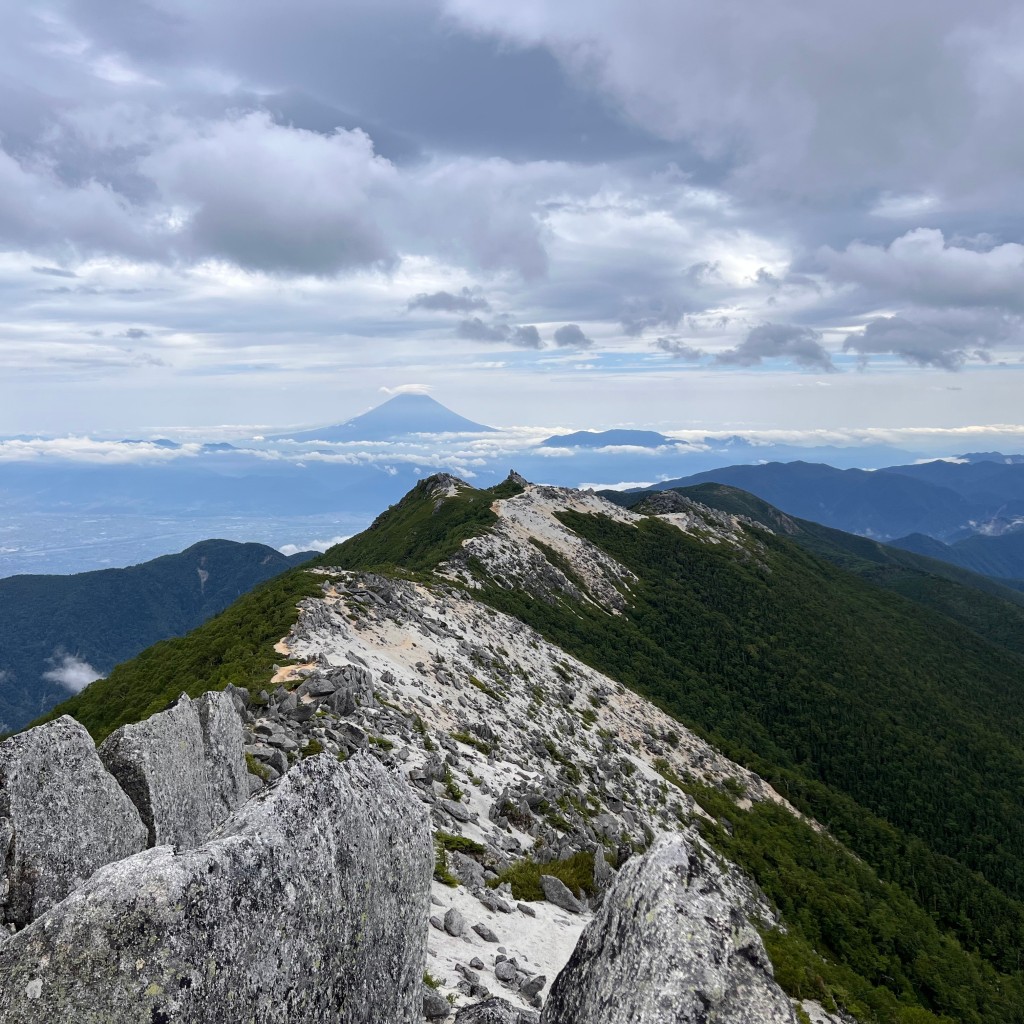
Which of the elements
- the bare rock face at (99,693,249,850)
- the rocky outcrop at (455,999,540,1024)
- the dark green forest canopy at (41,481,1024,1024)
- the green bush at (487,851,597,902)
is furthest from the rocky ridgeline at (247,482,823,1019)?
the bare rock face at (99,693,249,850)

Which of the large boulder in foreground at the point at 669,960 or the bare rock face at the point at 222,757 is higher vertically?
the large boulder in foreground at the point at 669,960

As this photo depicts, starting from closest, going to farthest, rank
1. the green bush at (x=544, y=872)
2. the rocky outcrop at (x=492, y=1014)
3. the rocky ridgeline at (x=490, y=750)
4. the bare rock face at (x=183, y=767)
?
1. the rocky outcrop at (x=492, y=1014)
2. the bare rock face at (x=183, y=767)
3. the rocky ridgeline at (x=490, y=750)
4. the green bush at (x=544, y=872)

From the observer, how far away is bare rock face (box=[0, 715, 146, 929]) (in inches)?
409

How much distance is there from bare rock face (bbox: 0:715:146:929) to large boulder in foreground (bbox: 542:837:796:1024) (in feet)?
27.2

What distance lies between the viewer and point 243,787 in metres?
18.2

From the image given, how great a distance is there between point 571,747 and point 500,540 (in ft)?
174

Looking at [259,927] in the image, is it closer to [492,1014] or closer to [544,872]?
[492,1014]

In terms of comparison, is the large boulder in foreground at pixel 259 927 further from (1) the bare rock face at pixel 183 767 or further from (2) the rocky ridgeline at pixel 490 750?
(1) the bare rock face at pixel 183 767

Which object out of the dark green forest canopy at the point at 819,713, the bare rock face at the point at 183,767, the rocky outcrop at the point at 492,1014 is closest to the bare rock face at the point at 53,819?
the bare rock face at the point at 183,767

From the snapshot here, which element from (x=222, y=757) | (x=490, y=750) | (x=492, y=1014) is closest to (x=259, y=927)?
(x=492, y=1014)

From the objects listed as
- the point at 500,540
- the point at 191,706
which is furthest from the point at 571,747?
the point at 500,540

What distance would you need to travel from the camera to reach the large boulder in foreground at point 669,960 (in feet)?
26.5

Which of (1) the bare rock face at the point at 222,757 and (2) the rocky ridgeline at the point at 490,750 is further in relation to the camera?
(2) the rocky ridgeline at the point at 490,750

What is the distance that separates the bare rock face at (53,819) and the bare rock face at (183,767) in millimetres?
917
